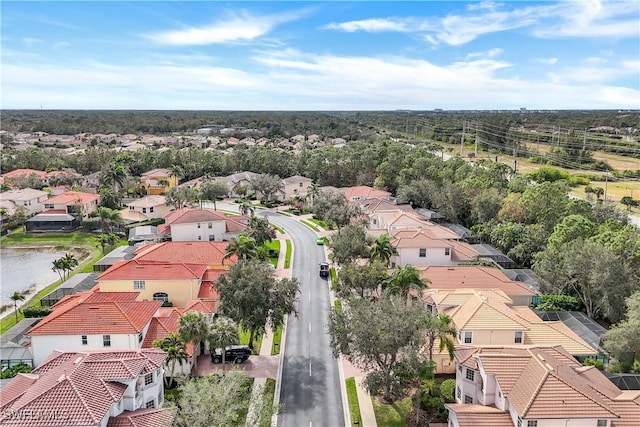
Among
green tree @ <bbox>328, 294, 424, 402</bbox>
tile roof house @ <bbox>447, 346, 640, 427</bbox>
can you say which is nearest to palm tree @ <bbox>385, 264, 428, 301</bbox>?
green tree @ <bbox>328, 294, 424, 402</bbox>

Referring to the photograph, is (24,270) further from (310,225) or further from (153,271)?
(310,225)

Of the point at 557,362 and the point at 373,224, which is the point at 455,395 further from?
the point at 373,224

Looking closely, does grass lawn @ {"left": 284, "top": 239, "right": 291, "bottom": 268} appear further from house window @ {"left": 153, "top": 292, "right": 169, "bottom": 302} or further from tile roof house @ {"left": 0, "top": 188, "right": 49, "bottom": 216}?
tile roof house @ {"left": 0, "top": 188, "right": 49, "bottom": 216}

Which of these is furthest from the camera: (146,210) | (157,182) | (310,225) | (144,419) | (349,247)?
(157,182)

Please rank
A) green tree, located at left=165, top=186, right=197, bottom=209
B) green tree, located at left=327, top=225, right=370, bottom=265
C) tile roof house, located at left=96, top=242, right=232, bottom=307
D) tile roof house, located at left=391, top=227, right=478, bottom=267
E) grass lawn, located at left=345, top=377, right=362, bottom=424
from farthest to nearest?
green tree, located at left=165, top=186, right=197, bottom=209 < tile roof house, located at left=391, top=227, right=478, bottom=267 < green tree, located at left=327, top=225, right=370, bottom=265 < tile roof house, located at left=96, top=242, right=232, bottom=307 < grass lawn, located at left=345, top=377, right=362, bottom=424

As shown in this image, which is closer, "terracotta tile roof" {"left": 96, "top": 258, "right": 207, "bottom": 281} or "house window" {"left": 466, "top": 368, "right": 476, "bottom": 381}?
"house window" {"left": 466, "top": 368, "right": 476, "bottom": 381}

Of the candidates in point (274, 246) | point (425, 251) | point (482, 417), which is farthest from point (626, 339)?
point (274, 246)

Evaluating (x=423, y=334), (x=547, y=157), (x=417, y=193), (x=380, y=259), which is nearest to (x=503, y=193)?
(x=417, y=193)
